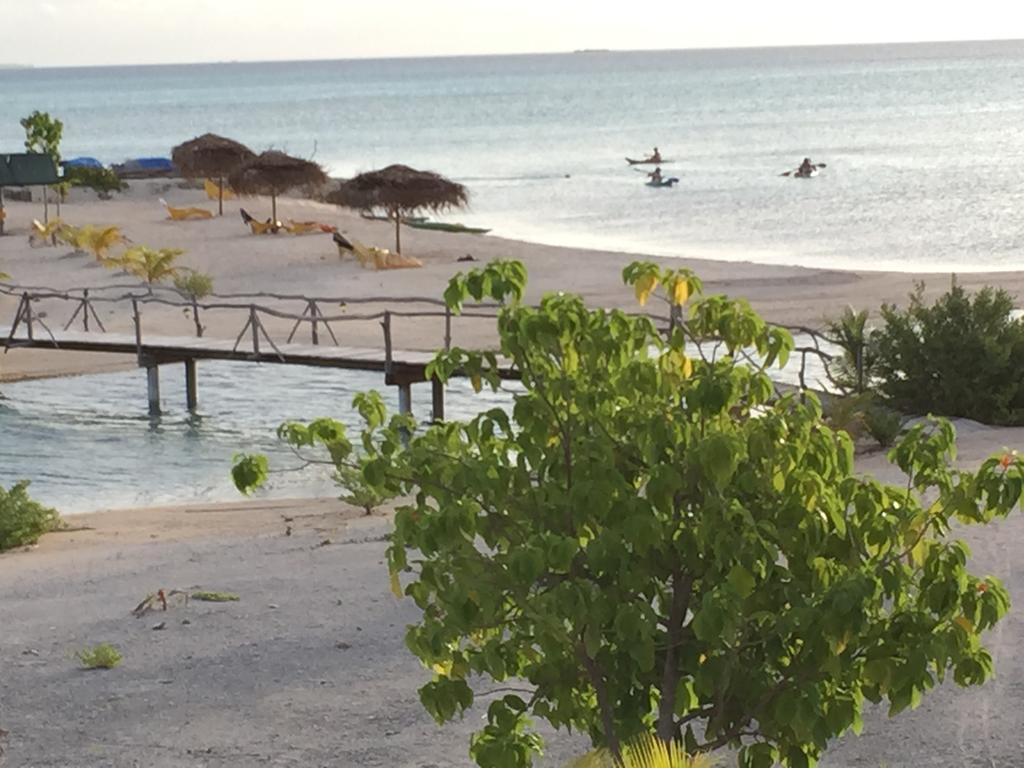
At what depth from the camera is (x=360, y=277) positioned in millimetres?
29156

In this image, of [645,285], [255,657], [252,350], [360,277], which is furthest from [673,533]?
Answer: [360,277]

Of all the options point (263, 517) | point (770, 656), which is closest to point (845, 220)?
point (263, 517)

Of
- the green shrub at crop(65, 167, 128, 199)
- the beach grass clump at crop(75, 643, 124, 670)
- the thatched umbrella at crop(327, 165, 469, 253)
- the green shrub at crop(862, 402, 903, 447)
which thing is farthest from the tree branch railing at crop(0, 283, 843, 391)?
the green shrub at crop(65, 167, 128, 199)

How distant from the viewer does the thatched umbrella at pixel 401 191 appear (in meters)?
32.7

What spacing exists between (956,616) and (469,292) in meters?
1.64

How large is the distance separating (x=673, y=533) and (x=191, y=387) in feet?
52.3

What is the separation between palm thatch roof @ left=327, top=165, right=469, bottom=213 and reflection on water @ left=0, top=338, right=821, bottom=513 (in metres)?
9.87

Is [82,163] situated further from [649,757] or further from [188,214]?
[649,757]

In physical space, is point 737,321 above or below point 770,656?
above

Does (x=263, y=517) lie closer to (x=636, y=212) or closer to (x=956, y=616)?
(x=956, y=616)

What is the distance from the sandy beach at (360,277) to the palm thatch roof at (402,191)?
1031 mm

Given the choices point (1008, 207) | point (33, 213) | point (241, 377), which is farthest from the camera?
point (1008, 207)

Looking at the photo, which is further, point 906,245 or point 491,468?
point 906,245

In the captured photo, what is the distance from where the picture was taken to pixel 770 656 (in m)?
5.09
